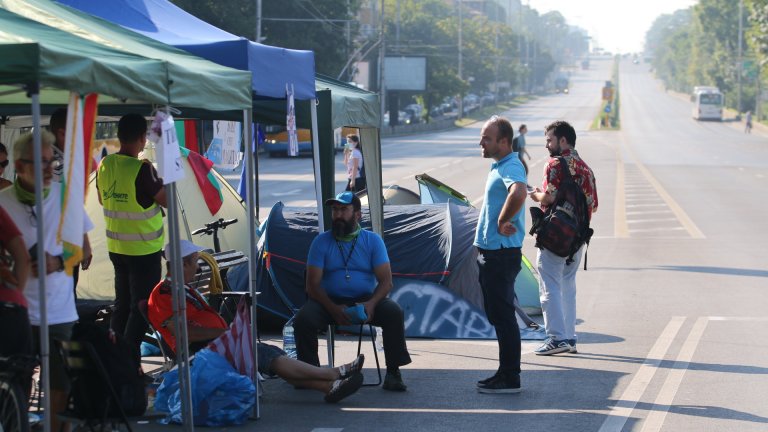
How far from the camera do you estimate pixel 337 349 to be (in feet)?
33.3

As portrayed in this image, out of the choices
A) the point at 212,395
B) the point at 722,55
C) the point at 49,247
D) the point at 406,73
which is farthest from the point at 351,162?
the point at 722,55

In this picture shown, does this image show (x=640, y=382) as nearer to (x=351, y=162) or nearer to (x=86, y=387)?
(x=86, y=387)

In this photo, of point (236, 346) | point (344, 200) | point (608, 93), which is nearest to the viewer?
point (236, 346)

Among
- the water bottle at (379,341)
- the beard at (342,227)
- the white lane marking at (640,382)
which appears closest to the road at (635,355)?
the white lane marking at (640,382)

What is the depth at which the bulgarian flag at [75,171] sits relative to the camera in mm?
5777

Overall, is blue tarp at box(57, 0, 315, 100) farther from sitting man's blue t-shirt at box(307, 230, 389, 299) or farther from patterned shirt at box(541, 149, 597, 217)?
patterned shirt at box(541, 149, 597, 217)

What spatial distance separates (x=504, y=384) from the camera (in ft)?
27.6

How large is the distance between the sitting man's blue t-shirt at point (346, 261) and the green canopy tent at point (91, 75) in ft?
4.90

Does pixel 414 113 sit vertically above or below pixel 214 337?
below

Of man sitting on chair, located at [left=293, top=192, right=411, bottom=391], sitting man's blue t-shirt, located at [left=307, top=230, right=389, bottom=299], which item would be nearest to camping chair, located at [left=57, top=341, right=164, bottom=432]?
man sitting on chair, located at [left=293, top=192, right=411, bottom=391]

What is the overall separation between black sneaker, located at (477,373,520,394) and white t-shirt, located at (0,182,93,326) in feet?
11.0

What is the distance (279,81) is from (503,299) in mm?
2239

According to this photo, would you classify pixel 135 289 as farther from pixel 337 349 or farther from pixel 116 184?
pixel 337 349

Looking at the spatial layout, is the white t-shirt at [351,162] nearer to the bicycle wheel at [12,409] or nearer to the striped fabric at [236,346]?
the striped fabric at [236,346]
